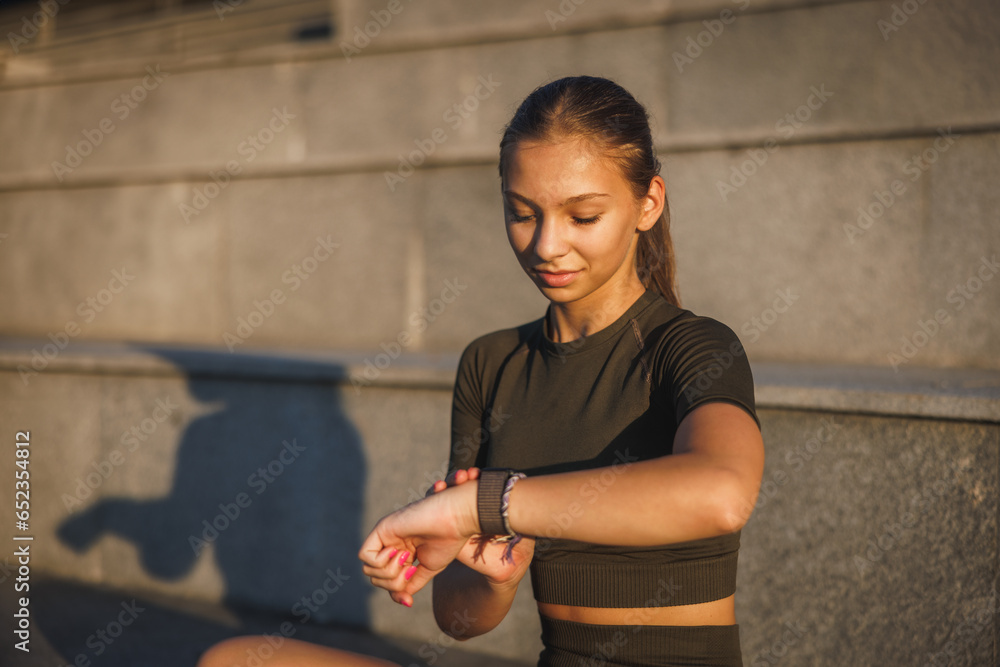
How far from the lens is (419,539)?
1.62m

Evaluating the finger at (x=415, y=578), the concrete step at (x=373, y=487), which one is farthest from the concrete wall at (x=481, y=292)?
the finger at (x=415, y=578)

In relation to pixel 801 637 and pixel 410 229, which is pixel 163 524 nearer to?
pixel 410 229

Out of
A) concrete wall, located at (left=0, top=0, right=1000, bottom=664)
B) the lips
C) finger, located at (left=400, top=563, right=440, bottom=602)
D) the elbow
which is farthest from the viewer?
concrete wall, located at (left=0, top=0, right=1000, bottom=664)

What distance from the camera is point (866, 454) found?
340 centimetres

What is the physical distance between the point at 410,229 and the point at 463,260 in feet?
1.72

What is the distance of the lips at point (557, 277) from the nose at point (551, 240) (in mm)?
61

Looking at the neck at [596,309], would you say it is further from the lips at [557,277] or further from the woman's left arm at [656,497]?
the woman's left arm at [656,497]

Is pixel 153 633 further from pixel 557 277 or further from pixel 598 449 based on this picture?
pixel 557 277

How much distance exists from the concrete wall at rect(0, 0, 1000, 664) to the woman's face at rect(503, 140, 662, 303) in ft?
6.48

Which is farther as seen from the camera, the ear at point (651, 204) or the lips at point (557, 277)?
the ear at point (651, 204)

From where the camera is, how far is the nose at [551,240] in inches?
72.4

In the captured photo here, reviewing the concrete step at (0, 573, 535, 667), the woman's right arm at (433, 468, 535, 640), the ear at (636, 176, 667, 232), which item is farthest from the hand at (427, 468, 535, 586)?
the concrete step at (0, 573, 535, 667)

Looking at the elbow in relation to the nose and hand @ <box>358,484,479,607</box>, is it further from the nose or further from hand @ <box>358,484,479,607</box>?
the nose

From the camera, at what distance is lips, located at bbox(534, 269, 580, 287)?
1911mm
